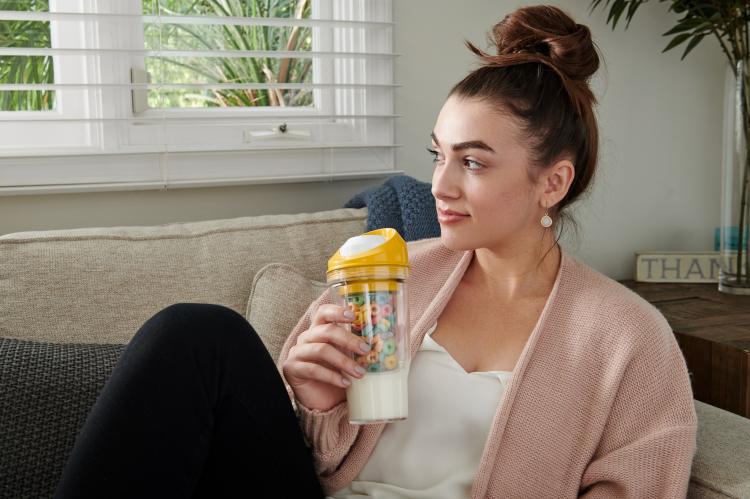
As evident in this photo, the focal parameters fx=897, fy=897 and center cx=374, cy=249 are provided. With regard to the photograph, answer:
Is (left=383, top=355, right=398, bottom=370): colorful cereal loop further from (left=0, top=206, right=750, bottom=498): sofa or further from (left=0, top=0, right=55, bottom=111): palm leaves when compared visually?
(left=0, top=0, right=55, bottom=111): palm leaves

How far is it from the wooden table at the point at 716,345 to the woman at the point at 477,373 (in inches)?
20.2

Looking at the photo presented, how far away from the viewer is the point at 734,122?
2.12 metres

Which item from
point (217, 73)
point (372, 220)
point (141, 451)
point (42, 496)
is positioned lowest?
point (42, 496)

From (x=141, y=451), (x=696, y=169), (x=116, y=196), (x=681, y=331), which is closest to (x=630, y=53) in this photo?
(x=696, y=169)

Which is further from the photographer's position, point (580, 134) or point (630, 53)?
point (630, 53)

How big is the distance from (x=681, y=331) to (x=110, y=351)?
117cm

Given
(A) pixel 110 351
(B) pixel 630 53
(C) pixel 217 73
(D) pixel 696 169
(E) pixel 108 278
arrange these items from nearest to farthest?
(A) pixel 110 351, (E) pixel 108 278, (C) pixel 217 73, (B) pixel 630 53, (D) pixel 696 169

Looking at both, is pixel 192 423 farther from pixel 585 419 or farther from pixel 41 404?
pixel 585 419

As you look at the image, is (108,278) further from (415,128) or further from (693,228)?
(693,228)

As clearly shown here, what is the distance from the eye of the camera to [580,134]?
144cm

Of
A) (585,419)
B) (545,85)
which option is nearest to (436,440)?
(585,419)

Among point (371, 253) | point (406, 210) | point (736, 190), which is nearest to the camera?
point (371, 253)

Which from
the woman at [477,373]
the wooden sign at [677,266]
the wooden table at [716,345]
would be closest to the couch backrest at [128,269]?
the woman at [477,373]

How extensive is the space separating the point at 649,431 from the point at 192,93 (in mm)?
1287
